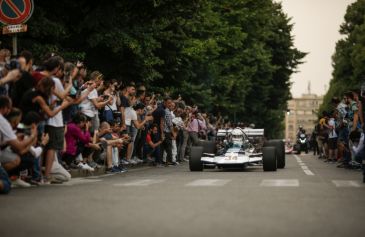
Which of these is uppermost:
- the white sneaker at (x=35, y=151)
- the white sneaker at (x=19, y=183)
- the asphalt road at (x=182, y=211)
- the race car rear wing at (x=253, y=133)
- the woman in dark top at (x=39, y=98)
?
the woman in dark top at (x=39, y=98)

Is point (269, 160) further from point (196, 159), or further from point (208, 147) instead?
point (208, 147)

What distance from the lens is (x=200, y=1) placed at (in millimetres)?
30844

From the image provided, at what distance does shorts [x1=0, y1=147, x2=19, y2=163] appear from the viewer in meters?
14.2

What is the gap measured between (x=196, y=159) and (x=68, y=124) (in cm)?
542

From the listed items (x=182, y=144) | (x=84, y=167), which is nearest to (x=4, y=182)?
(x=84, y=167)

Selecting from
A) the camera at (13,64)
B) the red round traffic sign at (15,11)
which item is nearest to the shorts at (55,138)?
the camera at (13,64)

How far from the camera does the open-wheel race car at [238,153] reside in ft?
77.9

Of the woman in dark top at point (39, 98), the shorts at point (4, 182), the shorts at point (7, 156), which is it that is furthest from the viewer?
the woman in dark top at point (39, 98)

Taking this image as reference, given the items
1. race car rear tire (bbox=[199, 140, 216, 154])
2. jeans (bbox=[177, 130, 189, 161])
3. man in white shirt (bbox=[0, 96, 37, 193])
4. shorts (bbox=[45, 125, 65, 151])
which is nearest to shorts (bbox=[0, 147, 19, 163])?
man in white shirt (bbox=[0, 96, 37, 193])

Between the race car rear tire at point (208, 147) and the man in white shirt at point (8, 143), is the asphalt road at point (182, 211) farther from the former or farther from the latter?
the race car rear tire at point (208, 147)

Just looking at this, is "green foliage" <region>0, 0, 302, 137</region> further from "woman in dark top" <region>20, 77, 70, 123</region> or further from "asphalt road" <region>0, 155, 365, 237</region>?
"asphalt road" <region>0, 155, 365, 237</region>

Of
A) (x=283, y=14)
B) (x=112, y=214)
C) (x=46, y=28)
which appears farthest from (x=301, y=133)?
(x=112, y=214)

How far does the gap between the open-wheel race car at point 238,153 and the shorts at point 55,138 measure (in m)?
7.87

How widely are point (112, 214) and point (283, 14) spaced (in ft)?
244
